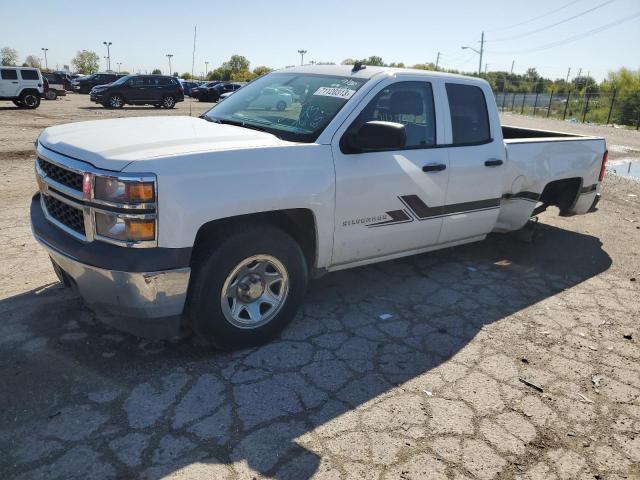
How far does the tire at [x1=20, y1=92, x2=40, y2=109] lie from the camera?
2222cm

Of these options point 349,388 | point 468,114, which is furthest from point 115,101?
point 349,388

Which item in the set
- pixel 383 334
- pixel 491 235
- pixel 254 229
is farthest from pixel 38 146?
pixel 491 235

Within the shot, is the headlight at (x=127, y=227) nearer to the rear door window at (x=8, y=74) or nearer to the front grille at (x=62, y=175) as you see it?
the front grille at (x=62, y=175)

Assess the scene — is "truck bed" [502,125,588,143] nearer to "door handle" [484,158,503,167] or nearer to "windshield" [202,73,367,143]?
"door handle" [484,158,503,167]

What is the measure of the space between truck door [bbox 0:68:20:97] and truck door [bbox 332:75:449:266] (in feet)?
75.6

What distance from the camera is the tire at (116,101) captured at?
25034 millimetres

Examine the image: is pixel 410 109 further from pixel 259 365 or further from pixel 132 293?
pixel 132 293

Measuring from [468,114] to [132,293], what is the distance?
3.31 metres

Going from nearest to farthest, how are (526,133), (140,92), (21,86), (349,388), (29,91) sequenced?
(349,388) < (526,133) < (21,86) < (29,91) < (140,92)

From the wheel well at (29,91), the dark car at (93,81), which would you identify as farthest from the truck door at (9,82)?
the dark car at (93,81)

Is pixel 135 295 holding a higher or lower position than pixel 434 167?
lower

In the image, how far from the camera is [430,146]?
4262mm

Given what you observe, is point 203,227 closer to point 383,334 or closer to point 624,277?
point 383,334

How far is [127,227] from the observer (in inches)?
111
